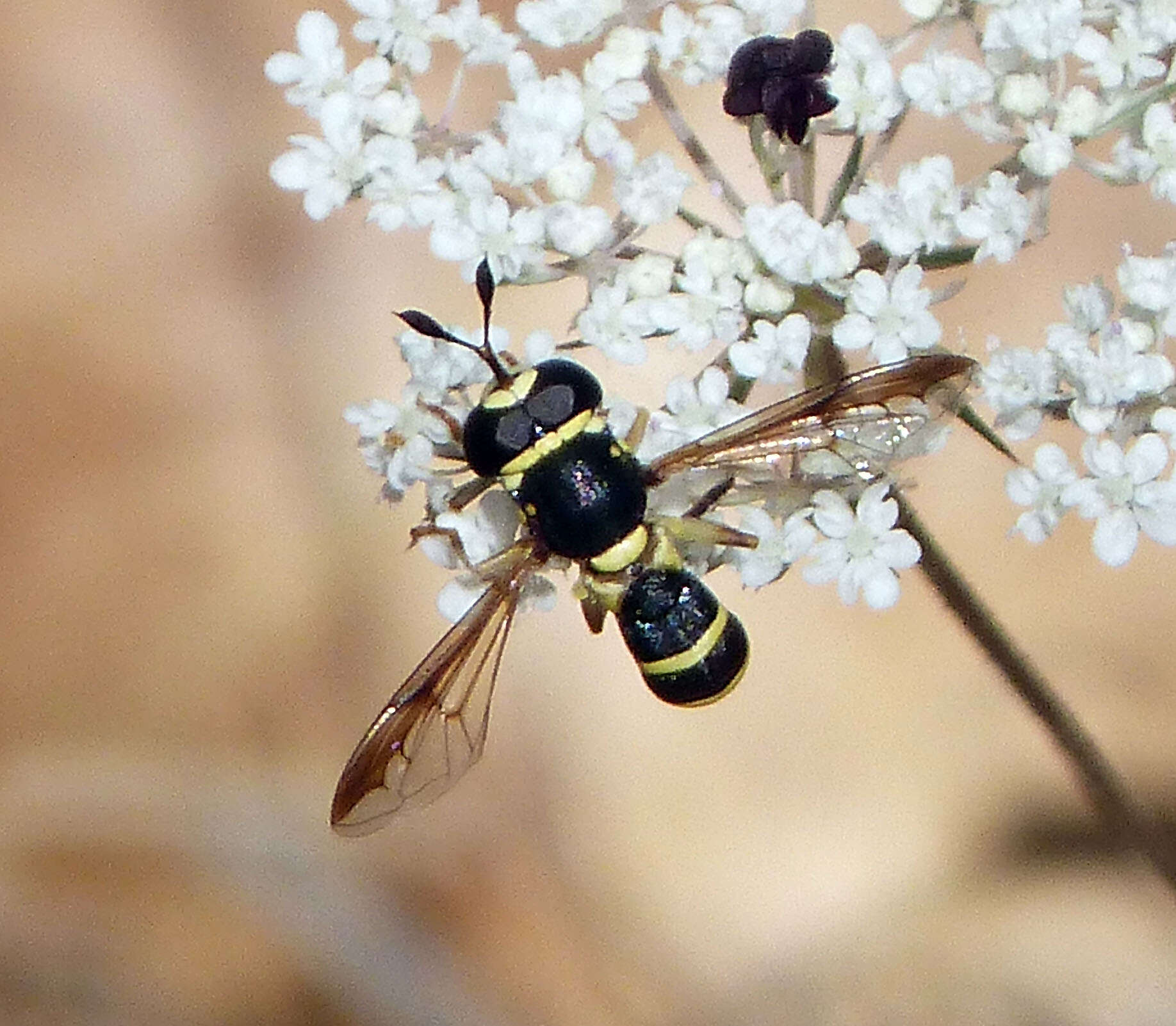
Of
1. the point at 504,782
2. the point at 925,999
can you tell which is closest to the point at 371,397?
the point at 504,782

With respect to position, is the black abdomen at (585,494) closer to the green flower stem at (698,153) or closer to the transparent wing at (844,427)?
the transparent wing at (844,427)

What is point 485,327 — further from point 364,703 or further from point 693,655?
point 364,703

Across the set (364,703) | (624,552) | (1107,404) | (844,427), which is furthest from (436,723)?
(364,703)

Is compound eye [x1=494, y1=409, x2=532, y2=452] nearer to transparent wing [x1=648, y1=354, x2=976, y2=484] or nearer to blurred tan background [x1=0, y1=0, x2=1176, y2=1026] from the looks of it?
transparent wing [x1=648, y1=354, x2=976, y2=484]

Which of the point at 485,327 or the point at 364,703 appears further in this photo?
the point at 364,703

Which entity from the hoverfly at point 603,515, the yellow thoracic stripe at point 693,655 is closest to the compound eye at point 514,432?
the hoverfly at point 603,515
